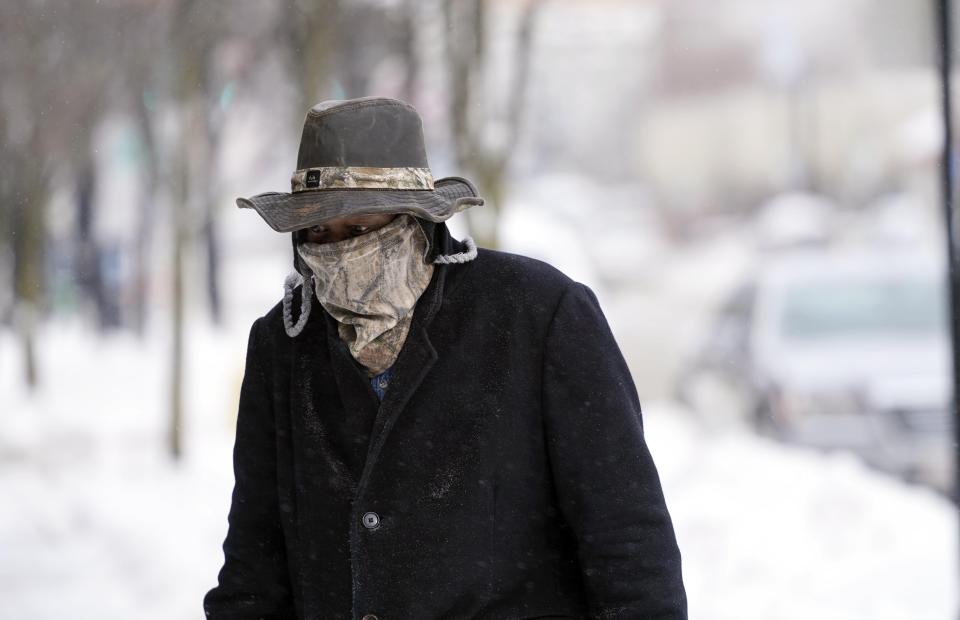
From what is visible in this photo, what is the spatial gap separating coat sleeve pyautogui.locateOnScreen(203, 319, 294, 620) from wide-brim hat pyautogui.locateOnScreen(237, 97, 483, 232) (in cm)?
33

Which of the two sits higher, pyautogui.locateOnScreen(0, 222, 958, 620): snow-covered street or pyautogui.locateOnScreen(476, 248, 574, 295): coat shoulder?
pyautogui.locateOnScreen(476, 248, 574, 295): coat shoulder

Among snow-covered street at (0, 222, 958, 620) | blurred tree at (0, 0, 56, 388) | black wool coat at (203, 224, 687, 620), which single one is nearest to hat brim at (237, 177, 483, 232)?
black wool coat at (203, 224, 687, 620)

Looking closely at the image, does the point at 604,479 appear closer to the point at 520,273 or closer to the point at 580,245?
the point at 520,273

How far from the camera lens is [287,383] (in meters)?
2.36

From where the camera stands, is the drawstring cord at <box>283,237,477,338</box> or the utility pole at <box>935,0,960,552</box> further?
the utility pole at <box>935,0,960,552</box>

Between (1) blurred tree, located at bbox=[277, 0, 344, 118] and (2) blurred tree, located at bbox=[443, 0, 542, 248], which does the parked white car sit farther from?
(1) blurred tree, located at bbox=[277, 0, 344, 118]

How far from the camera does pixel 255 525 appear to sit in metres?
2.41

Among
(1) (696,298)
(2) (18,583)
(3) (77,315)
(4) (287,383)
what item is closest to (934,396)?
(2) (18,583)

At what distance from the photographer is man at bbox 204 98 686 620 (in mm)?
2109

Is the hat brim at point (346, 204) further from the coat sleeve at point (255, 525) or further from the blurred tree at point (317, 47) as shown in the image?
the blurred tree at point (317, 47)

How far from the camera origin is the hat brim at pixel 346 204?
82.4 inches

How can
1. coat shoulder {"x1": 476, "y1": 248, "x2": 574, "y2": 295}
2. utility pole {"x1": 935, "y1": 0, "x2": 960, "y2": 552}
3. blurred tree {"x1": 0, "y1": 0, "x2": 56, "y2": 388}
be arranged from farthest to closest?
blurred tree {"x1": 0, "y1": 0, "x2": 56, "y2": 388}
utility pole {"x1": 935, "y1": 0, "x2": 960, "y2": 552}
coat shoulder {"x1": 476, "y1": 248, "x2": 574, "y2": 295}

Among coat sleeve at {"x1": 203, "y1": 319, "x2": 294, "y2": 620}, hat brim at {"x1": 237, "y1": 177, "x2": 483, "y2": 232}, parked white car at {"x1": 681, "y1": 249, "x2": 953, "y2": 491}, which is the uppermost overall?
hat brim at {"x1": 237, "y1": 177, "x2": 483, "y2": 232}

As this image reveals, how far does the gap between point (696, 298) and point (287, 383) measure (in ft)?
67.0
